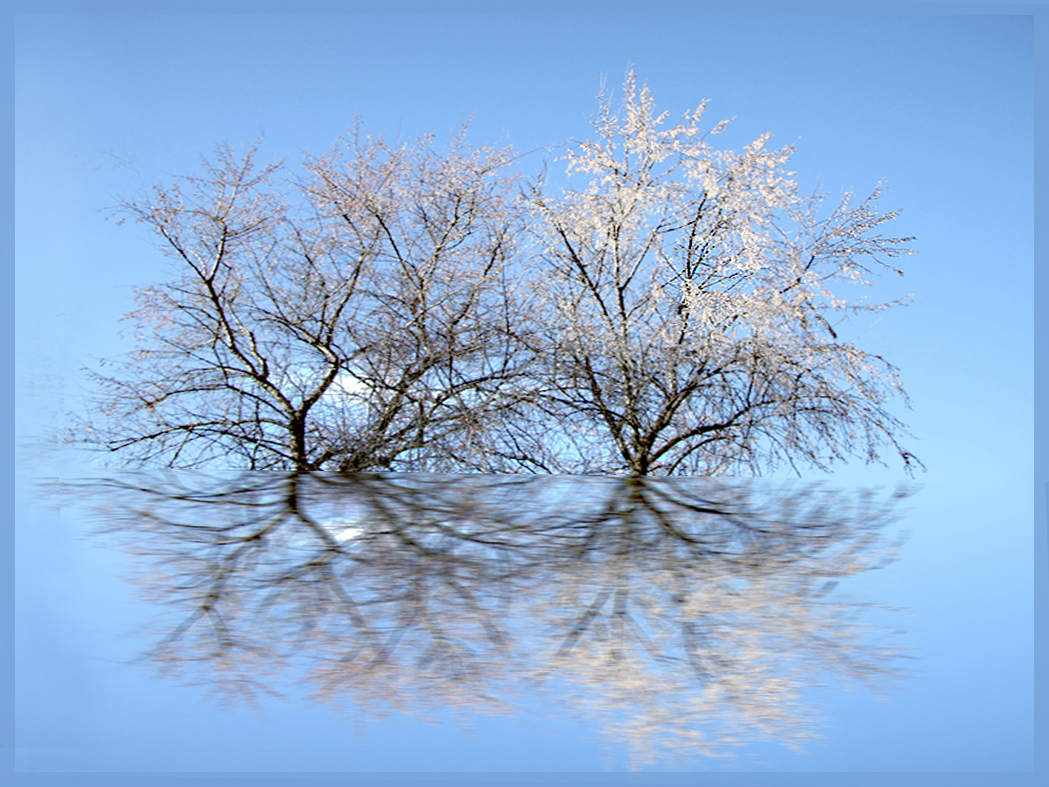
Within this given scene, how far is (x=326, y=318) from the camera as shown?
2.40m

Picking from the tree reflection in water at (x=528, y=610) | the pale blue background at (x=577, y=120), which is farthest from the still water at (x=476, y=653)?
the pale blue background at (x=577, y=120)

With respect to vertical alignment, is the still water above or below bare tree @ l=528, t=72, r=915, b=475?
below

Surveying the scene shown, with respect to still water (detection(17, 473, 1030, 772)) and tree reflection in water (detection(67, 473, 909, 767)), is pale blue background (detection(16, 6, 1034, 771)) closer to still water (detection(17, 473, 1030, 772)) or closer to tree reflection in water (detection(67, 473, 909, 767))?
tree reflection in water (detection(67, 473, 909, 767))

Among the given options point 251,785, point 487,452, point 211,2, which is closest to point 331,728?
point 251,785

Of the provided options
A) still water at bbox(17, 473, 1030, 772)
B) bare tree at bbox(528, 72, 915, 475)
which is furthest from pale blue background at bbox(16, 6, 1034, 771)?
still water at bbox(17, 473, 1030, 772)

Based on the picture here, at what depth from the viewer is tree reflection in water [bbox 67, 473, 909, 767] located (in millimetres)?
536

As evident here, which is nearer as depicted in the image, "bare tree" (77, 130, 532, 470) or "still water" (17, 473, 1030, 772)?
"still water" (17, 473, 1030, 772)

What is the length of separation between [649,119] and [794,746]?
219 cm

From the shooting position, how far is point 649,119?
7.95ft

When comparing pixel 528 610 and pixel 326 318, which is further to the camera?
pixel 326 318

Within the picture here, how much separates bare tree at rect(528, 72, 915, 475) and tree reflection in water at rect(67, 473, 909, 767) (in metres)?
1.11

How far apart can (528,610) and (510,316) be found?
1.75 m

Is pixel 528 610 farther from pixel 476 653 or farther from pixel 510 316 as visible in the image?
pixel 510 316

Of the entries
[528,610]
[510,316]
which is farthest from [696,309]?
[528,610]
